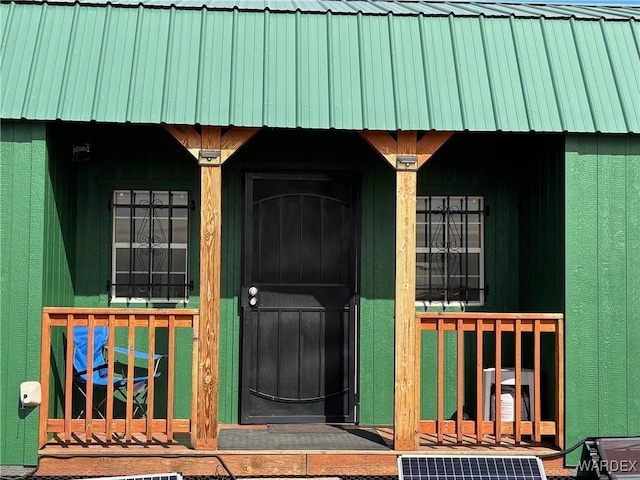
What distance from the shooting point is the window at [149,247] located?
640 centimetres

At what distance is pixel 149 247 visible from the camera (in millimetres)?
6422

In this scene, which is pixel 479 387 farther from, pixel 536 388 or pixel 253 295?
pixel 253 295

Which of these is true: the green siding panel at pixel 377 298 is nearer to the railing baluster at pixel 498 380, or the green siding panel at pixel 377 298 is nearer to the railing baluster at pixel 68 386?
the railing baluster at pixel 498 380

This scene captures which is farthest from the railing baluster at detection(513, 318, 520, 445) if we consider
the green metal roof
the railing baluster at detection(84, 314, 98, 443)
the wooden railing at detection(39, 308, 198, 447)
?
the railing baluster at detection(84, 314, 98, 443)

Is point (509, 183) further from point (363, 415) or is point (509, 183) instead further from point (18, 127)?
point (18, 127)

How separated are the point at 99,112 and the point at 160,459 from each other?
2.16 m

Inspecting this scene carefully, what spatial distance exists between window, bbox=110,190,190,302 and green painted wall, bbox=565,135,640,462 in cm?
278

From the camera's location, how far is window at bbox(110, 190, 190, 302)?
6.40 m

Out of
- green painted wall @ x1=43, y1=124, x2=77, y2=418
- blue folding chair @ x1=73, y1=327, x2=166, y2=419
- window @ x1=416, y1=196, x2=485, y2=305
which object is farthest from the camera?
window @ x1=416, y1=196, x2=485, y2=305

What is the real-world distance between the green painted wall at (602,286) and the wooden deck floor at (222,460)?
445 mm

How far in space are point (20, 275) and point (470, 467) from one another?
9.59ft

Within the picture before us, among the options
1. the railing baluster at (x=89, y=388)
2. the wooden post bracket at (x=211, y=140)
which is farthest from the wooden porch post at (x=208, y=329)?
the railing baluster at (x=89, y=388)

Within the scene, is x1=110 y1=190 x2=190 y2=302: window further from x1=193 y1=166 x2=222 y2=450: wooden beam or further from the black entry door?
x1=193 y1=166 x2=222 y2=450: wooden beam

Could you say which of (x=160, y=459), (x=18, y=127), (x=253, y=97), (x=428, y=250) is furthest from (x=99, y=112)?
(x=428, y=250)
